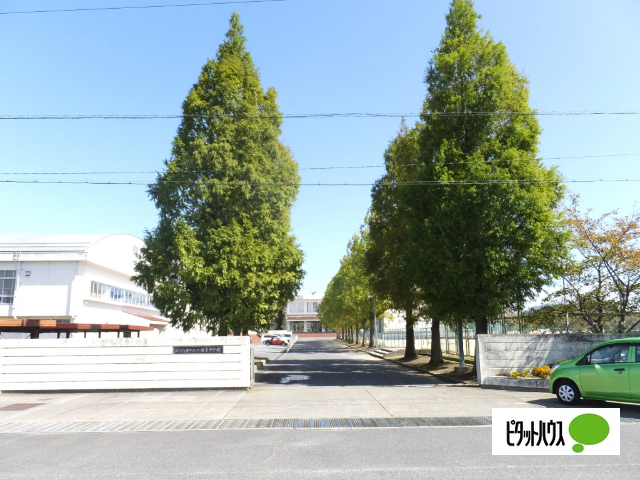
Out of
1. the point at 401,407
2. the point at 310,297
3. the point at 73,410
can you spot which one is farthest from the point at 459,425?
the point at 310,297

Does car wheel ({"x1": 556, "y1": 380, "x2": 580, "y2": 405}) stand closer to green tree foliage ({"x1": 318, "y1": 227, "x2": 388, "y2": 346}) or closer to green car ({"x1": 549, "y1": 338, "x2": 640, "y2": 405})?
green car ({"x1": 549, "y1": 338, "x2": 640, "y2": 405})

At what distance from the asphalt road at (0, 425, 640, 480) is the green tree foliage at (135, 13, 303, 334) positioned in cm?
1043

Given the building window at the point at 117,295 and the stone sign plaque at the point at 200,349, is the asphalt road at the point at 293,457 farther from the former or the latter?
the building window at the point at 117,295

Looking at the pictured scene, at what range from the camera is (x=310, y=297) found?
12950 centimetres

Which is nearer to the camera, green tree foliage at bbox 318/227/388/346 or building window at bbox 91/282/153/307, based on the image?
building window at bbox 91/282/153/307

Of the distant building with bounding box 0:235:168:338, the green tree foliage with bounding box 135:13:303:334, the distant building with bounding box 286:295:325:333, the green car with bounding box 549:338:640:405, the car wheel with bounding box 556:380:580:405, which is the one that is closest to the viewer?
the green car with bounding box 549:338:640:405

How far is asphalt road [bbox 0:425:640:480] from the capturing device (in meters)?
6.29

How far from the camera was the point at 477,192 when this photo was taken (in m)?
17.6

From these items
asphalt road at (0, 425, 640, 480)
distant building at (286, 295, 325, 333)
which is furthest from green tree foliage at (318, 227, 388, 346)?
distant building at (286, 295, 325, 333)

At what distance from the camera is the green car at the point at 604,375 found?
423 inches

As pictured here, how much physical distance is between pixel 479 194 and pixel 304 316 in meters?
109

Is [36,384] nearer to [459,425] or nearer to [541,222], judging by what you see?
[459,425]

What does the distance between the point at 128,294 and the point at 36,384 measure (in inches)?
1201

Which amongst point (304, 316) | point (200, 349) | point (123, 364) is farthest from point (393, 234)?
point (304, 316)
